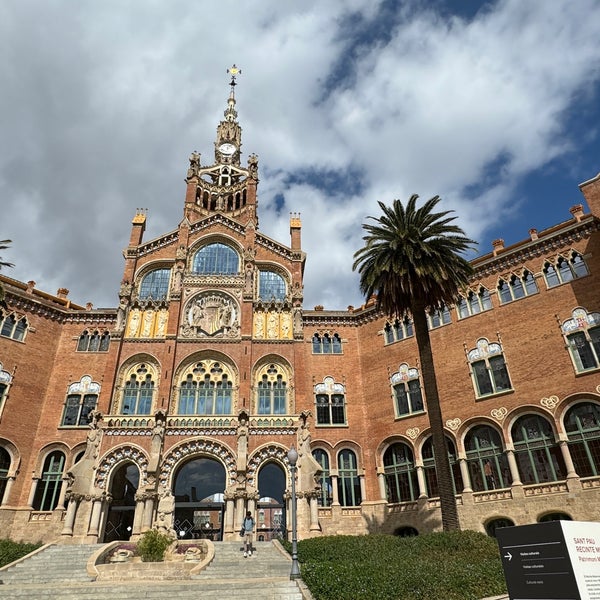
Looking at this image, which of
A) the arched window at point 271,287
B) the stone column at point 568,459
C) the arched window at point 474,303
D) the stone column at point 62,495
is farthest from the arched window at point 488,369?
the stone column at point 62,495

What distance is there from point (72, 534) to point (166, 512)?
6.59 metres

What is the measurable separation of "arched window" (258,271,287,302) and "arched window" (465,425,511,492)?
699 inches

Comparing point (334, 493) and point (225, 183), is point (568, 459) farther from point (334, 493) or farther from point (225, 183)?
point (225, 183)

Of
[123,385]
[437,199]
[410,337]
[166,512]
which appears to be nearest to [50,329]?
[123,385]

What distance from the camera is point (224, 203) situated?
161 feet

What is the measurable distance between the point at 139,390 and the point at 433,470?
21.1 m

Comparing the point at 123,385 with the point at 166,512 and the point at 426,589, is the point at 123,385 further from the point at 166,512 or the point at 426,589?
the point at 426,589

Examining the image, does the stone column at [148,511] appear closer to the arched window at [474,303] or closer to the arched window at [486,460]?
the arched window at [486,460]

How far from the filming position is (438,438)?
23766mm

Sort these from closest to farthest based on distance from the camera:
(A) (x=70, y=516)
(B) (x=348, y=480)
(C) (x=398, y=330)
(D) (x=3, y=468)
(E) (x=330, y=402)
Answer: (A) (x=70, y=516), (D) (x=3, y=468), (B) (x=348, y=480), (E) (x=330, y=402), (C) (x=398, y=330)

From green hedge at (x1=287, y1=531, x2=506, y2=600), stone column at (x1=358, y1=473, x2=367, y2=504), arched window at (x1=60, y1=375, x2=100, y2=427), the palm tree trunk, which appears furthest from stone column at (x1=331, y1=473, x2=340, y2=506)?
arched window at (x1=60, y1=375, x2=100, y2=427)

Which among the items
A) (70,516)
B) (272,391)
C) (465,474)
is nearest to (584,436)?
(465,474)

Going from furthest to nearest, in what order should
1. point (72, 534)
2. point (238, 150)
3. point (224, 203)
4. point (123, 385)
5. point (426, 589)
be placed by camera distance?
point (238, 150) → point (224, 203) → point (123, 385) → point (72, 534) → point (426, 589)

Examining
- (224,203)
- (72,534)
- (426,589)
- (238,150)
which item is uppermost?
(238,150)
